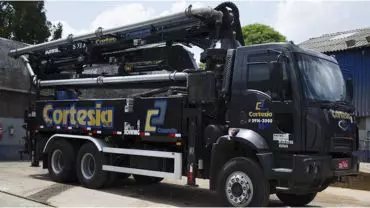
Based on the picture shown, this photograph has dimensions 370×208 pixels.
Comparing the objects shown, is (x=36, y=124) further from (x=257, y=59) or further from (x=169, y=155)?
(x=257, y=59)

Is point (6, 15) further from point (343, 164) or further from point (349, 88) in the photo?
point (343, 164)

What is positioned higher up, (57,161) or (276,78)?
(276,78)

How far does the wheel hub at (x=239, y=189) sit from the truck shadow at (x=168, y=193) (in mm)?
1137

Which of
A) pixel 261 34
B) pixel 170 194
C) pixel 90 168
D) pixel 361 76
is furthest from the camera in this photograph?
pixel 261 34

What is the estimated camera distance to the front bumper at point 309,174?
25.9ft

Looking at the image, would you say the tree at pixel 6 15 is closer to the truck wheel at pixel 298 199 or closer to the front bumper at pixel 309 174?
the truck wheel at pixel 298 199

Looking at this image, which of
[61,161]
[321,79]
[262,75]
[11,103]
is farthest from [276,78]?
[11,103]

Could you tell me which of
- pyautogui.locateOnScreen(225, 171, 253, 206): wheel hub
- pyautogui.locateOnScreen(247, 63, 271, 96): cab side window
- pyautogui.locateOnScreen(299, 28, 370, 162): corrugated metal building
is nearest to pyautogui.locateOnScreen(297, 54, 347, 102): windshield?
pyautogui.locateOnScreen(247, 63, 271, 96): cab side window

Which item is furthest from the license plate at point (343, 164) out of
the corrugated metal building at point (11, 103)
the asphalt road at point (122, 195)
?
the corrugated metal building at point (11, 103)

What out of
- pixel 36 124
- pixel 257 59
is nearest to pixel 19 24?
pixel 36 124

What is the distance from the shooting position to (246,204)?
27.1ft

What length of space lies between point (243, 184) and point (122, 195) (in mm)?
3253

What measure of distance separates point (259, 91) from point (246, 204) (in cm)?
191

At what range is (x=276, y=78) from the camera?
8.23m
